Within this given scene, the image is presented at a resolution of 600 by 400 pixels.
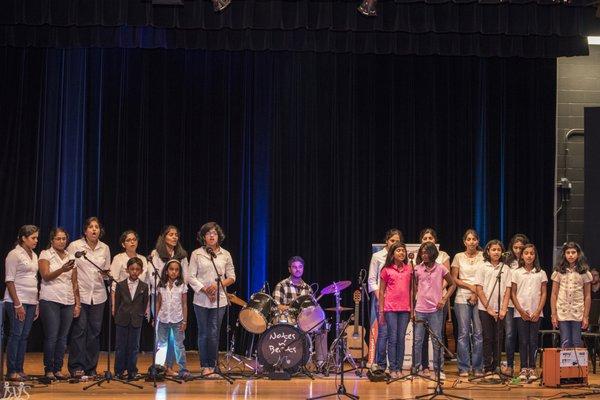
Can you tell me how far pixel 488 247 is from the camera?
10867mm

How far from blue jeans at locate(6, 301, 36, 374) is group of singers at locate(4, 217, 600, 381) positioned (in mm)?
11

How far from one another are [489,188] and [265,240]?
133 inches

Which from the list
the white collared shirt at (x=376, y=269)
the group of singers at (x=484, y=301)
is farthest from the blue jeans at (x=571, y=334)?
the white collared shirt at (x=376, y=269)

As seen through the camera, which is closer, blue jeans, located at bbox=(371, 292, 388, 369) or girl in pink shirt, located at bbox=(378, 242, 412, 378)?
girl in pink shirt, located at bbox=(378, 242, 412, 378)

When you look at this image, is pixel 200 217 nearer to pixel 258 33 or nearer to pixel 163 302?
pixel 258 33

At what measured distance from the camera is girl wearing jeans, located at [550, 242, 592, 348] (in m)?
10.4

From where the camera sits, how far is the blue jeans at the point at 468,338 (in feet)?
35.5

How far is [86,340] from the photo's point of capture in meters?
10.2

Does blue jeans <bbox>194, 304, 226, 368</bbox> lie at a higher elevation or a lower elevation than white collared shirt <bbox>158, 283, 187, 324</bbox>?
lower

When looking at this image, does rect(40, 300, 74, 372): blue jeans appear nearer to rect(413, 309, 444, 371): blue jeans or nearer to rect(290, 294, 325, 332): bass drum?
rect(290, 294, 325, 332): bass drum

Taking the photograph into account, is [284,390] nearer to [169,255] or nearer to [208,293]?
[208,293]

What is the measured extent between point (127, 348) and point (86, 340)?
503mm

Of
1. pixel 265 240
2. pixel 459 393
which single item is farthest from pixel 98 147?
pixel 459 393

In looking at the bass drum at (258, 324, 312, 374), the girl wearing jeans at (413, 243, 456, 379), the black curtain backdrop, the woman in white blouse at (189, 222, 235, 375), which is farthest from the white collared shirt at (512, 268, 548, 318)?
the black curtain backdrop
